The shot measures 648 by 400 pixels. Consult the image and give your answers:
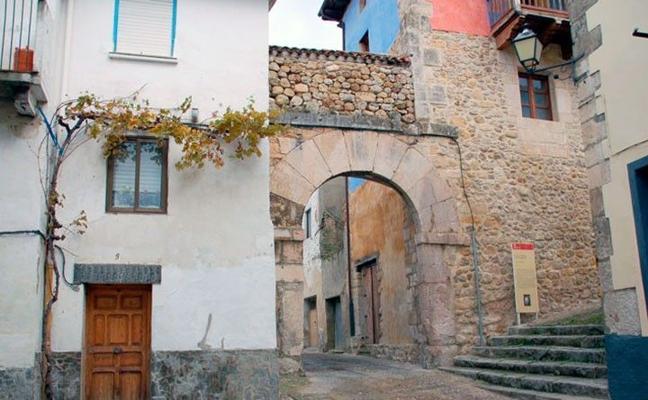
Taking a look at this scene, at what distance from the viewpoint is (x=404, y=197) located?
416 inches

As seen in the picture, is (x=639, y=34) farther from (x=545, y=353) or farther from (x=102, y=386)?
(x=102, y=386)

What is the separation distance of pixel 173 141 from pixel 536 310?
6.49 m

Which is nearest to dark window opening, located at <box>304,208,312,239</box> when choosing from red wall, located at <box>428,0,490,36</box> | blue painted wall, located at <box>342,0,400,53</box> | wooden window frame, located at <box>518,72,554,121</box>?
blue painted wall, located at <box>342,0,400,53</box>

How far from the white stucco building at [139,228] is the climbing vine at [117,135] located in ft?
0.37

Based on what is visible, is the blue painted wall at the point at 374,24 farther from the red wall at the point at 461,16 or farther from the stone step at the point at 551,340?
the stone step at the point at 551,340

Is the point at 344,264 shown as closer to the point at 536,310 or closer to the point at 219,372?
the point at 536,310

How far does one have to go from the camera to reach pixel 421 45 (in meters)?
11.1

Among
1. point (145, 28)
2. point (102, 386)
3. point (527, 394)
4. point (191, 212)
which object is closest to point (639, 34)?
point (527, 394)

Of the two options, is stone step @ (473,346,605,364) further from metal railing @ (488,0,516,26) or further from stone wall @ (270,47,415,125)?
metal railing @ (488,0,516,26)

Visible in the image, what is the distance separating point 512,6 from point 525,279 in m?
4.63

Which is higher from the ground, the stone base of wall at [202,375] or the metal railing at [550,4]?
the metal railing at [550,4]

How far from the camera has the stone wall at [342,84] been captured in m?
10.2

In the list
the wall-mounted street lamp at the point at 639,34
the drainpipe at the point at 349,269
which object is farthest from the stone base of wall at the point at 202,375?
the drainpipe at the point at 349,269

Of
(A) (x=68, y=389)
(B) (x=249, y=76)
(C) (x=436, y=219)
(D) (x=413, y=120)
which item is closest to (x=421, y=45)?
(D) (x=413, y=120)
